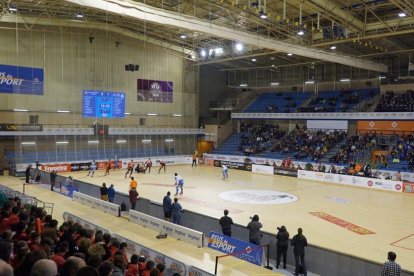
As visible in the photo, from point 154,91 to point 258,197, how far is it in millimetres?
22021

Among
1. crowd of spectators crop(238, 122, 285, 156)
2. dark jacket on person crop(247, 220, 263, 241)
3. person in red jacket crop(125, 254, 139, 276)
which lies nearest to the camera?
person in red jacket crop(125, 254, 139, 276)

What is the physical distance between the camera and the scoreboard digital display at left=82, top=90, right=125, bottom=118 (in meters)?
34.1

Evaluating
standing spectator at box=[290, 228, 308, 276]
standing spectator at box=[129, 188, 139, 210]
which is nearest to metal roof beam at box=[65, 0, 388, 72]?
standing spectator at box=[129, 188, 139, 210]

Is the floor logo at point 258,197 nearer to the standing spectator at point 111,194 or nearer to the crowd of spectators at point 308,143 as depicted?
the standing spectator at point 111,194

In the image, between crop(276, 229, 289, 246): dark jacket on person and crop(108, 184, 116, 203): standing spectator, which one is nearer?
crop(276, 229, 289, 246): dark jacket on person

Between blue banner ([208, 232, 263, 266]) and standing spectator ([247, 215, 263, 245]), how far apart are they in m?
0.52

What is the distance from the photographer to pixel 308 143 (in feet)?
125

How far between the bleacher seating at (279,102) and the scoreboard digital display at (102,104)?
16.7 metres

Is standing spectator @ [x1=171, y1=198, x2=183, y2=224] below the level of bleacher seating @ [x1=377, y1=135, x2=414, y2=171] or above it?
below

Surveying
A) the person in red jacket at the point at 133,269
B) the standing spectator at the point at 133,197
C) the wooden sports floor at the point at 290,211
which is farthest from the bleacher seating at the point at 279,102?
the person in red jacket at the point at 133,269

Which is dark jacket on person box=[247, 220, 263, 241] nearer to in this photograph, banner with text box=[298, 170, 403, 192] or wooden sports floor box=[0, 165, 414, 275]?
wooden sports floor box=[0, 165, 414, 275]

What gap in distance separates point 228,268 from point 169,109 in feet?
109

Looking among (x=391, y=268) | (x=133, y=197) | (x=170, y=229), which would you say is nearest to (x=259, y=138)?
(x=133, y=197)

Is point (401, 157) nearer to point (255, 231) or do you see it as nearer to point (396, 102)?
point (396, 102)
